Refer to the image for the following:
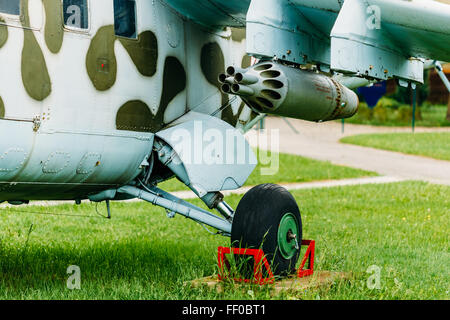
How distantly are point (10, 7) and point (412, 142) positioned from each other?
1697 centimetres

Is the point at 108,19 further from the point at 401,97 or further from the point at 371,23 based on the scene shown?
the point at 401,97

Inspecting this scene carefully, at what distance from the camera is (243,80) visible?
18.5 feet

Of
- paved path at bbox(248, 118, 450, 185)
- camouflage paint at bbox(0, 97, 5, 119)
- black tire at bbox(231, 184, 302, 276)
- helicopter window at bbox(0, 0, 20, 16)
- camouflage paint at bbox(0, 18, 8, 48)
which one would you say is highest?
helicopter window at bbox(0, 0, 20, 16)

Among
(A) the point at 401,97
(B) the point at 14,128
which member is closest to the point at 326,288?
(B) the point at 14,128

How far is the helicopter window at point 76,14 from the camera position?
5617 mm

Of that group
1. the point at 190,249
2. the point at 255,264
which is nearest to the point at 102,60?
the point at 255,264

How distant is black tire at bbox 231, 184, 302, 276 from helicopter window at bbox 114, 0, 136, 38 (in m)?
1.69

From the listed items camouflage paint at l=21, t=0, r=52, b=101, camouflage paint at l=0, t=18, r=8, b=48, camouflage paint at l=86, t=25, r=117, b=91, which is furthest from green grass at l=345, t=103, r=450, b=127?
camouflage paint at l=0, t=18, r=8, b=48

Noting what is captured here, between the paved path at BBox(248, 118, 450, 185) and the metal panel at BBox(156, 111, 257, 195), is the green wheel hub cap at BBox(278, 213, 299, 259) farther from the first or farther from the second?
the paved path at BBox(248, 118, 450, 185)

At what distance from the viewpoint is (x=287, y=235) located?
6.33m

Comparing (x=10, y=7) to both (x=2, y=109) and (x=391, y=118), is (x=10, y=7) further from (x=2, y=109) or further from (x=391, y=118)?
(x=391, y=118)

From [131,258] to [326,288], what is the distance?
2.31 metres

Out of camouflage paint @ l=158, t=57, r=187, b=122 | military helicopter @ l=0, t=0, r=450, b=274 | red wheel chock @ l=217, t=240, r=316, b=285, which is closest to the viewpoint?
military helicopter @ l=0, t=0, r=450, b=274

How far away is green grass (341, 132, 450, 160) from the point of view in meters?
19.1
